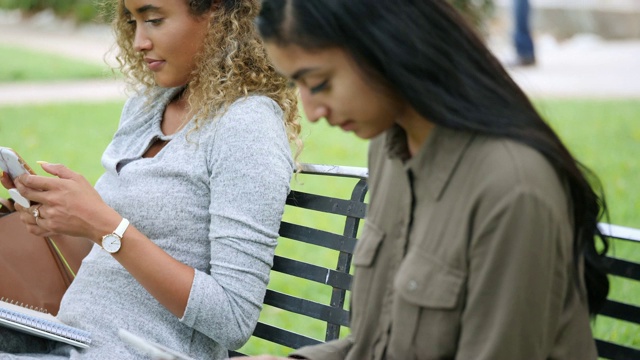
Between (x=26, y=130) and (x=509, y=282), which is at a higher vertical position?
(x=26, y=130)

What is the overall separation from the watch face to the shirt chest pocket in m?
0.90

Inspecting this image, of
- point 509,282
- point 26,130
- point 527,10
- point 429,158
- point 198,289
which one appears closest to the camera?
point 509,282

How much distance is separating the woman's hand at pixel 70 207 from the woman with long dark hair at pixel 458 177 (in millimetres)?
813

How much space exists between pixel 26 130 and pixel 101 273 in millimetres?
6294

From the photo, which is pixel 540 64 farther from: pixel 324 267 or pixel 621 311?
pixel 621 311

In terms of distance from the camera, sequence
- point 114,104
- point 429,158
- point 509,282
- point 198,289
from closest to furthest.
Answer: point 509,282 < point 429,158 < point 198,289 < point 114,104

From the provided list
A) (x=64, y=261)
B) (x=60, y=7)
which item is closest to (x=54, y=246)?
(x=64, y=261)

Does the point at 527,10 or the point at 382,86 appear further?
the point at 527,10

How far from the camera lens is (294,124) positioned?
2891 millimetres

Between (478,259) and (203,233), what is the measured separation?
1061 mm

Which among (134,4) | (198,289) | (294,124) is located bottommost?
(198,289)

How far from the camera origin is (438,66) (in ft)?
5.92

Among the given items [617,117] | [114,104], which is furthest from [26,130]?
[617,117]

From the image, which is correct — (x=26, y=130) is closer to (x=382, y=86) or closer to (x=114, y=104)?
(x=114, y=104)
